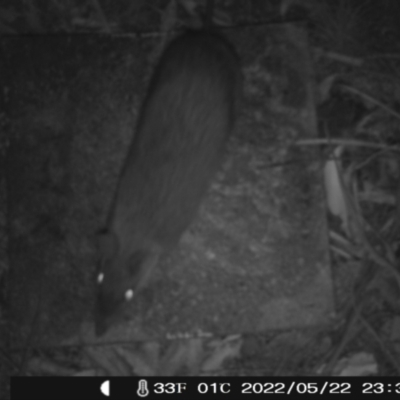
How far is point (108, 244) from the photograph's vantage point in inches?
104

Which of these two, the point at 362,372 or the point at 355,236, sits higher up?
the point at 355,236

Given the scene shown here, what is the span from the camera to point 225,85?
102 inches

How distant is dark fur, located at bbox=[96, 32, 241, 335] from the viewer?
2521 mm

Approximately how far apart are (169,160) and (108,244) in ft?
1.47

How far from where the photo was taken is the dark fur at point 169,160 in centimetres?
252

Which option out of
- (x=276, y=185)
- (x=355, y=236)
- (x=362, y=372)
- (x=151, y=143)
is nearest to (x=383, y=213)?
(x=355, y=236)

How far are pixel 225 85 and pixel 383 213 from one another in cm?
92

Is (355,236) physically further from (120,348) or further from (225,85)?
(120,348)
